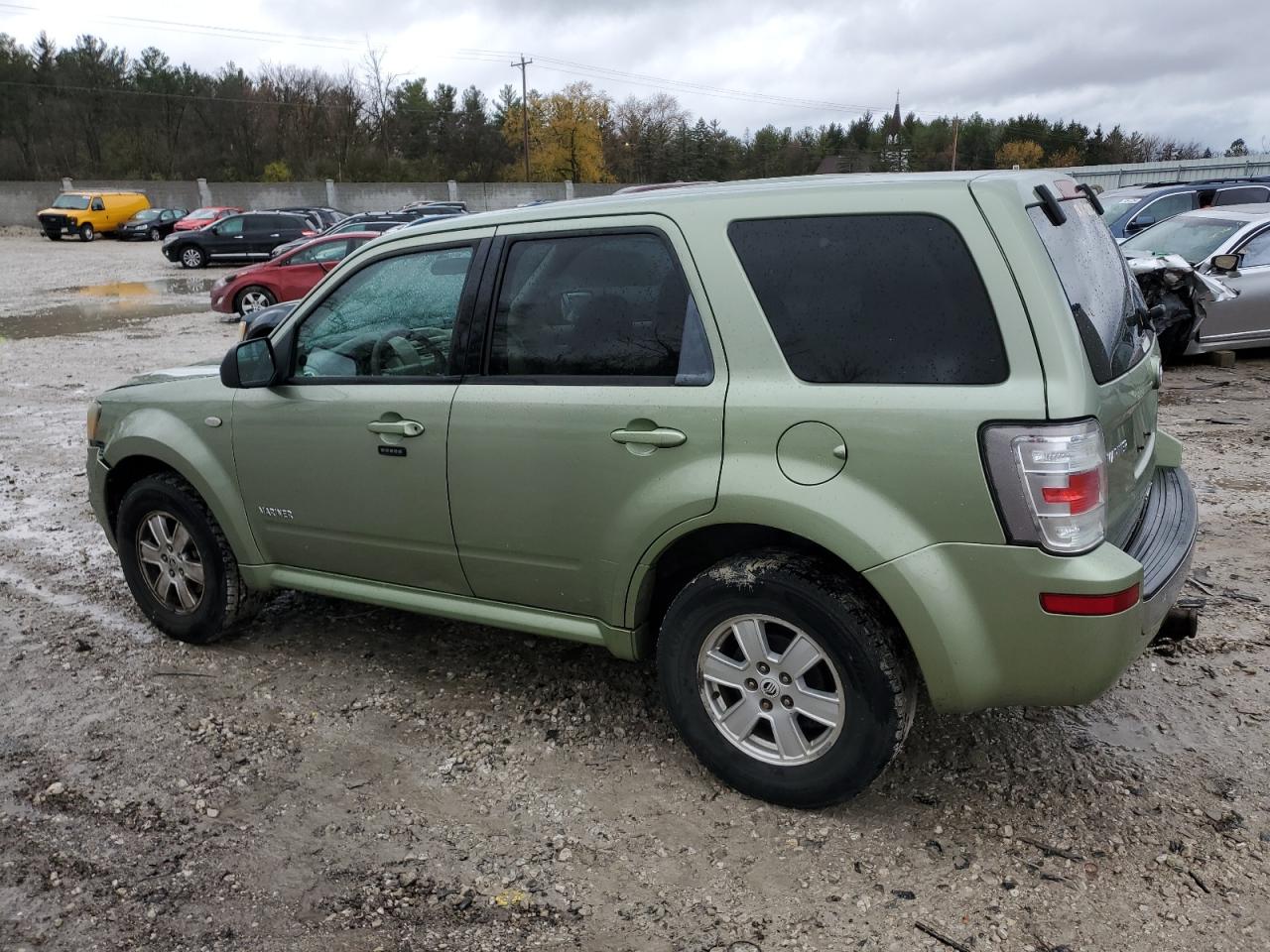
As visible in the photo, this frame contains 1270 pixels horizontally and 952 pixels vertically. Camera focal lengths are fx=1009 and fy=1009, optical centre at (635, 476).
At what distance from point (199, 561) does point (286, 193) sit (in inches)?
2183

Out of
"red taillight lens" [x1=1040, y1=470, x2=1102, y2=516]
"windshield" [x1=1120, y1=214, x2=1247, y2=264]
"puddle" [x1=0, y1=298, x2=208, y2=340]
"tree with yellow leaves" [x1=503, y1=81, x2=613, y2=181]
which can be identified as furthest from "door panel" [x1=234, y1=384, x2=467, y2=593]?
"tree with yellow leaves" [x1=503, y1=81, x2=613, y2=181]

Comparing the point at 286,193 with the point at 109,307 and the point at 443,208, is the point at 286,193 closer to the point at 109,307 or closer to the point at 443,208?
the point at 443,208

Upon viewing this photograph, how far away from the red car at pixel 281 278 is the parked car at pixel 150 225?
26083mm

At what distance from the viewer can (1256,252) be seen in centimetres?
1062

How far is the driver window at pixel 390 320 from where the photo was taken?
3.62 meters

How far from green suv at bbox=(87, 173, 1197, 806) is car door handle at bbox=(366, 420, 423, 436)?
14mm

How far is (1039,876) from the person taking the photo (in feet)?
9.21

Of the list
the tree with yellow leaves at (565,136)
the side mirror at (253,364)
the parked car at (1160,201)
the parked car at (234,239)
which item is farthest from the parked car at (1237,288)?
the tree with yellow leaves at (565,136)

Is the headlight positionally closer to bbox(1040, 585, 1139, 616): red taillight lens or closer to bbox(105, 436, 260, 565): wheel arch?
bbox(105, 436, 260, 565): wheel arch

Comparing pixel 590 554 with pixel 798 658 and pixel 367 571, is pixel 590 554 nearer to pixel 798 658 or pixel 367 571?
pixel 798 658

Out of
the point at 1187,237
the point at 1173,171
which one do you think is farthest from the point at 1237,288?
the point at 1173,171

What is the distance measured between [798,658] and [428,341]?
1.74 metres

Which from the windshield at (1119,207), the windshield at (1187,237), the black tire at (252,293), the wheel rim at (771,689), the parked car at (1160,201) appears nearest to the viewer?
the wheel rim at (771,689)

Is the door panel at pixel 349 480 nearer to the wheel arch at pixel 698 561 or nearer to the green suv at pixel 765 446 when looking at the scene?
the green suv at pixel 765 446
